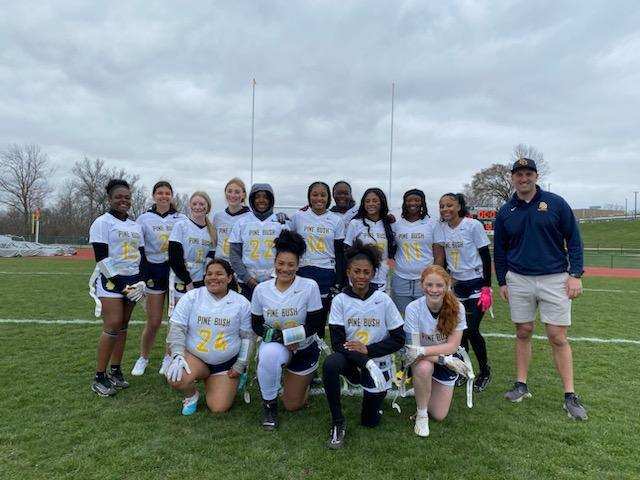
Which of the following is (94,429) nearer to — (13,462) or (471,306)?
(13,462)

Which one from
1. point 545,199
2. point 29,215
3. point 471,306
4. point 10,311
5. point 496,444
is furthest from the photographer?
point 29,215

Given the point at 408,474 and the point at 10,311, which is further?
the point at 10,311

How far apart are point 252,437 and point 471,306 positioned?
2.50m

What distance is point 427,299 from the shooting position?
12.3ft

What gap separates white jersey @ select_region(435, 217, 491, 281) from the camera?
4.43 meters

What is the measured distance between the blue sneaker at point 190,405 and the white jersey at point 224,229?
4.86 ft

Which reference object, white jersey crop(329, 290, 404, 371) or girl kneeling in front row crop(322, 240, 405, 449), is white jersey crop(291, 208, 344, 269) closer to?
girl kneeling in front row crop(322, 240, 405, 449)

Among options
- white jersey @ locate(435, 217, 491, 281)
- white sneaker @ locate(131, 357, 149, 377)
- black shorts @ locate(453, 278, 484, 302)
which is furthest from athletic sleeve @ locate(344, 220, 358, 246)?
white sneaker @ locate(131, 357, 149, 377)

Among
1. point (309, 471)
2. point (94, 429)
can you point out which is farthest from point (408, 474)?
point (94, 429)

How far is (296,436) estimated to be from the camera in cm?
336

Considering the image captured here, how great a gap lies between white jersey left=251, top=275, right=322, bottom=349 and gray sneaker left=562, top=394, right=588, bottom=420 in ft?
7.80

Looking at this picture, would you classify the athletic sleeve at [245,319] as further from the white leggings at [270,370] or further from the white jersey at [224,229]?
the white jersey at [224,229]

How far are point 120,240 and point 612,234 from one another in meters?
67.5

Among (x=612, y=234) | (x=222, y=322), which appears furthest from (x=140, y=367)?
(x=612, y=234)
